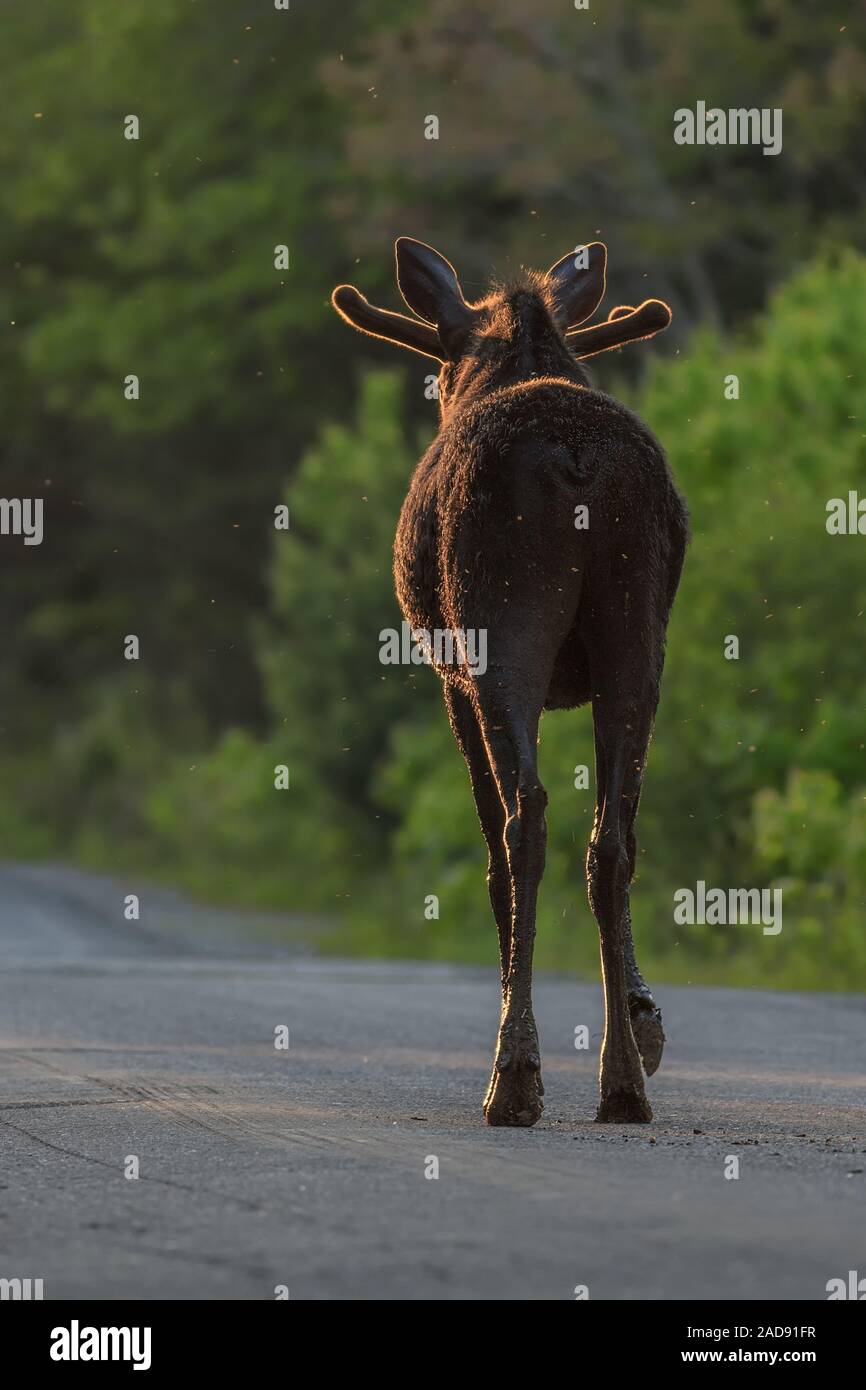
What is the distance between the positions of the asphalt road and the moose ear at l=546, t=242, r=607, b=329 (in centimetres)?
278

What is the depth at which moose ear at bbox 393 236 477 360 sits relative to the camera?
401 inches

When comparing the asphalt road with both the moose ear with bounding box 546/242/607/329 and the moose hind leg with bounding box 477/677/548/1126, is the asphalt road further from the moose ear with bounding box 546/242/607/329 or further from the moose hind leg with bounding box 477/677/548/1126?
the moose ear with bounding box 546/242/607/329

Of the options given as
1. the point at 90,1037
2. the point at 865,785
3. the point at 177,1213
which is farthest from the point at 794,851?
the point at 177,1213

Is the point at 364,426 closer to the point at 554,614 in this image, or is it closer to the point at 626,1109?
the point at 554,614

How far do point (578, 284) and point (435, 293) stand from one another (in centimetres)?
69

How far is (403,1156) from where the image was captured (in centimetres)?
749

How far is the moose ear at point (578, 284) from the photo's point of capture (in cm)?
1065

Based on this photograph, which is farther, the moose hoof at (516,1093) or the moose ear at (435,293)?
the moose ear at (435,293)

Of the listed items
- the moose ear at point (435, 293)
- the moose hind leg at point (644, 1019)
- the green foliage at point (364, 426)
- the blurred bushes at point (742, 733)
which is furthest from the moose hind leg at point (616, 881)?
the green foliage at point (364, 426)

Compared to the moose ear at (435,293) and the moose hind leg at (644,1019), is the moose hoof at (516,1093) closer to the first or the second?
the moose hind leg at (644,1019)

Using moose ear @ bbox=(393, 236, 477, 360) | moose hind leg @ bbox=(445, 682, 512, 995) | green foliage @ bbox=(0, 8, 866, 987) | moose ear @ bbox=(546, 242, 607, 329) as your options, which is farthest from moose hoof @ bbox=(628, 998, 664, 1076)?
green foliage @ bbox=(0, 8, 866, 987)

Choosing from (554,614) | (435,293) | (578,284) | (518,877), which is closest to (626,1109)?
(518,877)

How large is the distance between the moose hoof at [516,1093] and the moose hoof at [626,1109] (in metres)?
0.30

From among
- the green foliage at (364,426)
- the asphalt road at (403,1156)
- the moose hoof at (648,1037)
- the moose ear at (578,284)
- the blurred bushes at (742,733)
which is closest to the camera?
the asphalt road at (403,1156)
